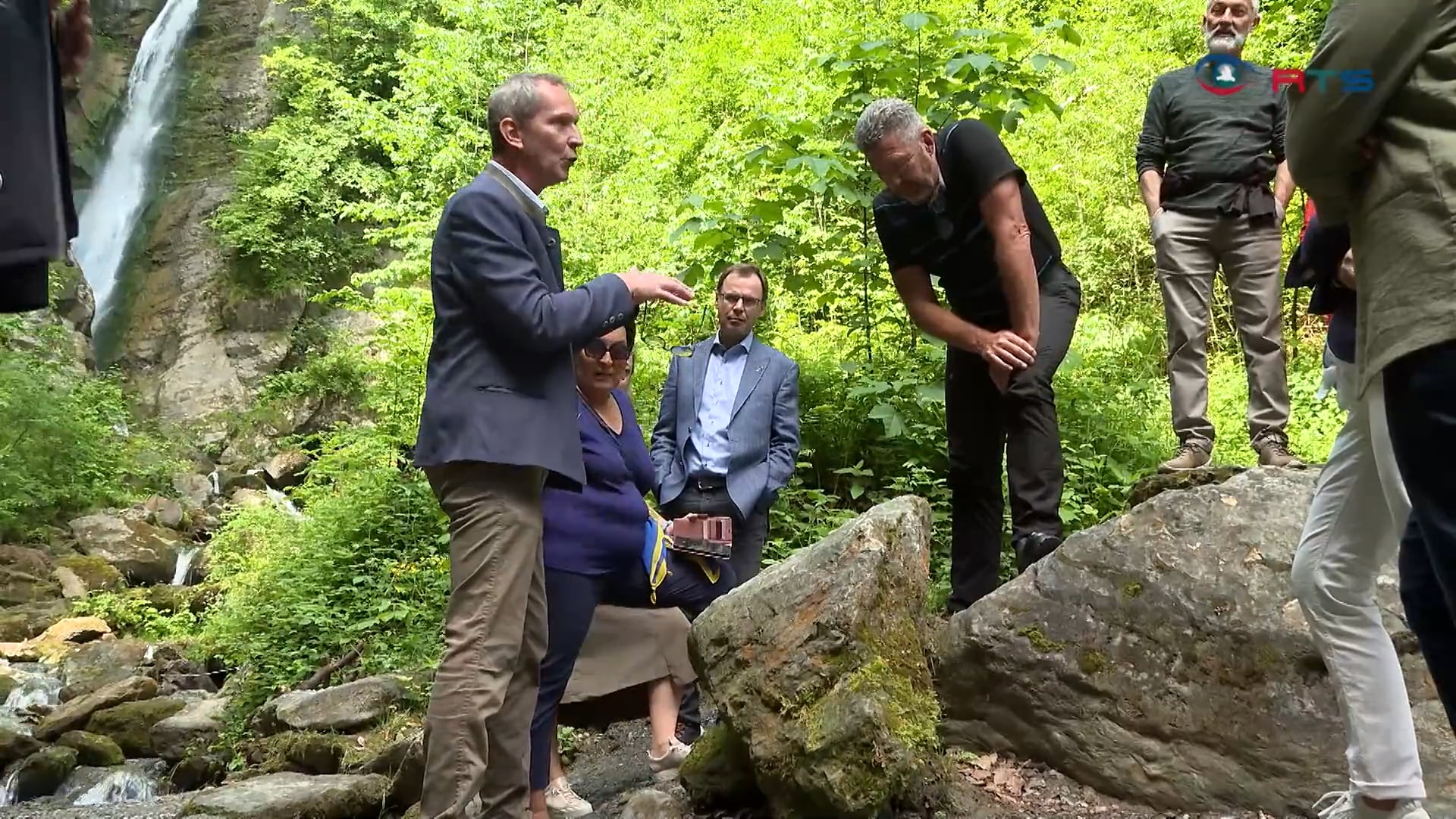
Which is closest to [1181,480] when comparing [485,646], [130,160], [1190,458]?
[1190,458]

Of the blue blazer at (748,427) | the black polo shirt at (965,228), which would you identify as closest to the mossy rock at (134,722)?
the blue blazer at (748,427)

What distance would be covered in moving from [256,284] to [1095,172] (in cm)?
1698

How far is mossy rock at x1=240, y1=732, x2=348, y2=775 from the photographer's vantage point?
240 inches

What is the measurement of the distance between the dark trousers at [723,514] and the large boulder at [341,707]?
9.70 feet

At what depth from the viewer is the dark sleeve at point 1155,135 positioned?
4.63 metres

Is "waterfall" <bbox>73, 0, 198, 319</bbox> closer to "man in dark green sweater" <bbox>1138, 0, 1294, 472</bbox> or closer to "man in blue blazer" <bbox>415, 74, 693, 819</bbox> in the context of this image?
"man in blue blazer" <bbox>415, 74, 693, 819</bbox>

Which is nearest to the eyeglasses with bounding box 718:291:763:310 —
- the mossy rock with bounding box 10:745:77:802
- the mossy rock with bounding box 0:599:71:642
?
the mossy rock with bounding box 10:745:77:802

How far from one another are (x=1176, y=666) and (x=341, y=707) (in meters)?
5.36

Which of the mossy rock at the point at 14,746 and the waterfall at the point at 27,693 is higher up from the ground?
the mossy rock at the point at 14,746

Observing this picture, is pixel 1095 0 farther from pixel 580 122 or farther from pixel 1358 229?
pixel 1358 229

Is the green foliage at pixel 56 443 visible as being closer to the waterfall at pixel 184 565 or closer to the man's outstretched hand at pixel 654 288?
the waterfall at pixel 184 565

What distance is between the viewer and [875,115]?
11.6 feet

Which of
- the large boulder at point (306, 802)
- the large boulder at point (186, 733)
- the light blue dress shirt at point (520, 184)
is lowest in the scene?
the large boulder at point (186, 733)

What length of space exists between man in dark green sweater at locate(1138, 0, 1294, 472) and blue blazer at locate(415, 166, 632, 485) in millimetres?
2782
